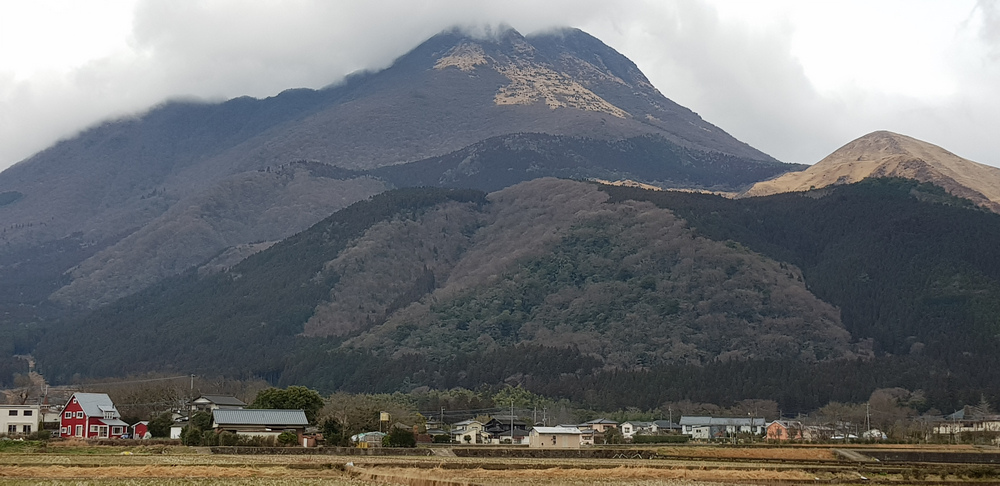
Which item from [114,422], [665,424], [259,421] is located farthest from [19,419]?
[665,424]

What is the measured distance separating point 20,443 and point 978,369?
469 ft

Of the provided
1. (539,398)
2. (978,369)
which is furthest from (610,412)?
(978,369)

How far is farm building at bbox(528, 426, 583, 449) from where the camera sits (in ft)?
359

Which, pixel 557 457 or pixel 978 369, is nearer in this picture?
pixel 557 457

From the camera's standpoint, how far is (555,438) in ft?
363

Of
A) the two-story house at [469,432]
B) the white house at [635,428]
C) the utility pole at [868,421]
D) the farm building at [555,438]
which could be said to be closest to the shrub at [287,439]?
the farm building at [555,438]

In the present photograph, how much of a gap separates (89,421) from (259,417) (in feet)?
70.7

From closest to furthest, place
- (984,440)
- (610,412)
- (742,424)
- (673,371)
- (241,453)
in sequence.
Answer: (241,453)
(984,440)
(742,424)
(610,412)
(673,371)

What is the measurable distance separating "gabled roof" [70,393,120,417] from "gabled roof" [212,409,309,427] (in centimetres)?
1830

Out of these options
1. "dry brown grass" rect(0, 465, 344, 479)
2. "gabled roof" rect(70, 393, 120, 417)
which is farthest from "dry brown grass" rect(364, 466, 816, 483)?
"gabled roof" rect(70, 393, 120, 417)

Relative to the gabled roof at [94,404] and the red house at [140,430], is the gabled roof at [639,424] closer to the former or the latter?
the red house at [140,430]

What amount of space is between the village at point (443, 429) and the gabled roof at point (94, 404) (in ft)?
0.34

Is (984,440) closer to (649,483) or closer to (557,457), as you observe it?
(557,457)

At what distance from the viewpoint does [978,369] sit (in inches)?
7323
